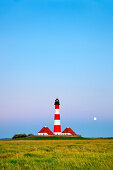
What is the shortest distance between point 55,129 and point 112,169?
185 ft

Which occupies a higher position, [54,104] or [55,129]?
[54,104]

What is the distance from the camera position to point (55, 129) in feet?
205

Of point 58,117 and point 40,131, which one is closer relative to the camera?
point 58,117

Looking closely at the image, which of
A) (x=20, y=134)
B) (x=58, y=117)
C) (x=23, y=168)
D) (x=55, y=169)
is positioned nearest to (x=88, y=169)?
(x=55, y=169)

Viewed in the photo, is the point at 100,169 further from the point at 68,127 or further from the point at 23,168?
the point at 68,127

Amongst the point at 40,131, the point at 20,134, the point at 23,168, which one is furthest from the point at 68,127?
the point at 23,168

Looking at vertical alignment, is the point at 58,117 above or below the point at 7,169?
above

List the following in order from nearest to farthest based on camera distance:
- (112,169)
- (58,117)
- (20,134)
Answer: (112,169) < (58,117) < (20,134)

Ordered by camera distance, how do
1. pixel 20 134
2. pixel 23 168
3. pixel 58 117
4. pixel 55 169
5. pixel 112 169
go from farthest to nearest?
pixel 20 134 < pixel 58 117 < pixel 23 168 < pixel 55 169 < pixel 112 169

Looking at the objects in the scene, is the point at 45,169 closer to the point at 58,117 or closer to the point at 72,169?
the point at 72,169

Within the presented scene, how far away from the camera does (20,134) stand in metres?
68.5

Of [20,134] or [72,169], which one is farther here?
[20,134]

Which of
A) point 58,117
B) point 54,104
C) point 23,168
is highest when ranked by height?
point 54,104

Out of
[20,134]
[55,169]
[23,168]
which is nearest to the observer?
[55,169]
